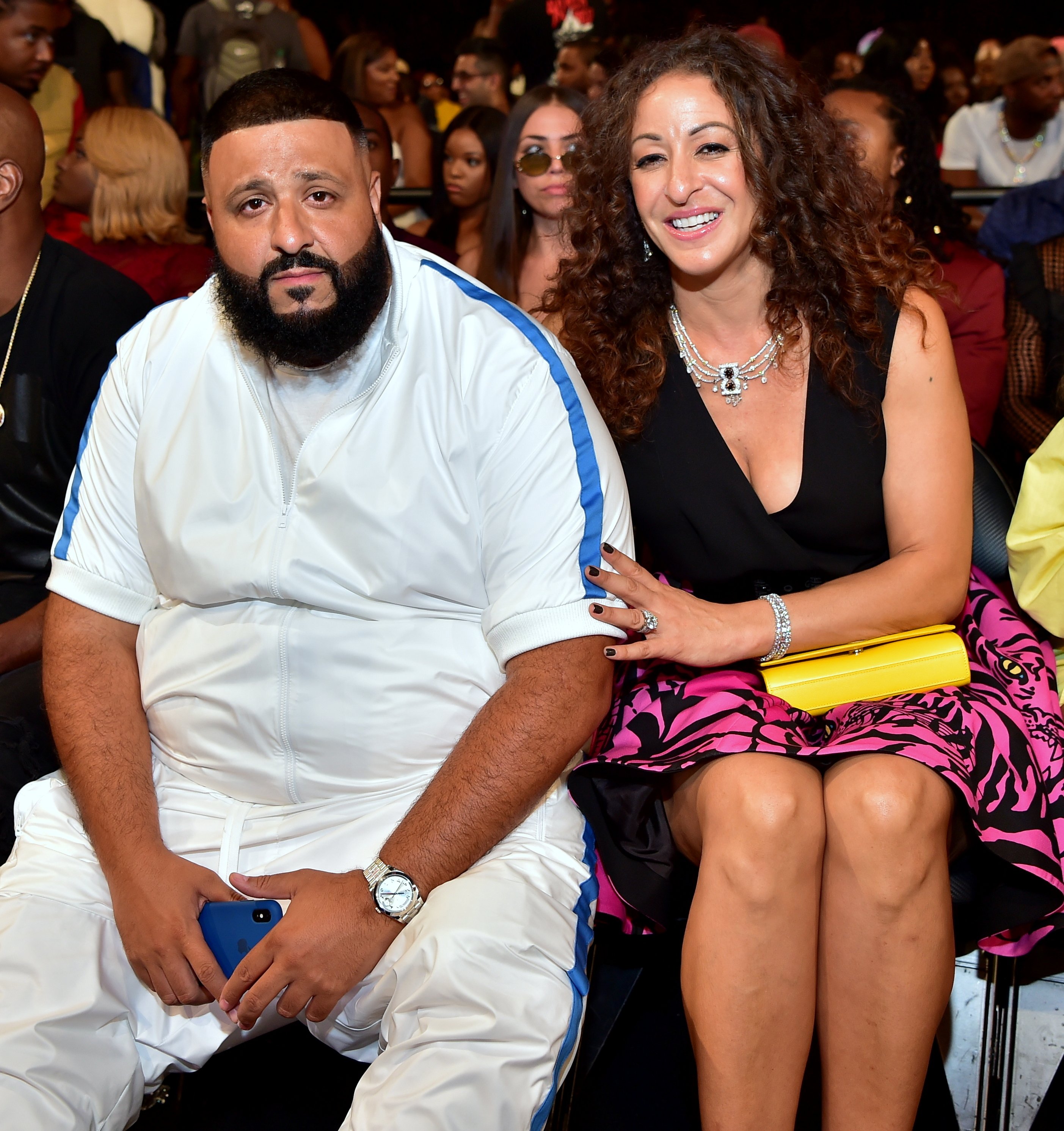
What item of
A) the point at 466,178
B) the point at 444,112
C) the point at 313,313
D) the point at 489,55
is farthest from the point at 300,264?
the point at 444,112

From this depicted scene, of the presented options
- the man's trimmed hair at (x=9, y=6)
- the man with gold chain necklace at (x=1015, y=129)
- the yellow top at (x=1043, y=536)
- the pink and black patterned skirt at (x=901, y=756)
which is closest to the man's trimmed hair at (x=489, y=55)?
the man's trimmed hair at (x=9, y=6)

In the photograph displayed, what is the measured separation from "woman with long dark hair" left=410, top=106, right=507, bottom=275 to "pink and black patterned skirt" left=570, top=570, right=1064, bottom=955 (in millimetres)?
2485

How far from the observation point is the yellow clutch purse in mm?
1840

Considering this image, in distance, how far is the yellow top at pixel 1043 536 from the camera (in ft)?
6.56

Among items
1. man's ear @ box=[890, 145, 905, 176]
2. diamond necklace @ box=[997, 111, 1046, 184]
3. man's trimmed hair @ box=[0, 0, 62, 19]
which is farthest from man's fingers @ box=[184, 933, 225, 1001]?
diamond necklace @ box=[997, 111, 1046, 184]

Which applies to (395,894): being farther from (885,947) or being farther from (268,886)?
(885,947)

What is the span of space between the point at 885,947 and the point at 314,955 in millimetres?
746

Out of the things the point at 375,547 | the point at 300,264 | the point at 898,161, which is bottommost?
the point at 375,547

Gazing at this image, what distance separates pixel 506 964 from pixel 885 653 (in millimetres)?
766

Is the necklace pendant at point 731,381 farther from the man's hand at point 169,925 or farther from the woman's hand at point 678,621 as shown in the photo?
the man's hand at point 169,925

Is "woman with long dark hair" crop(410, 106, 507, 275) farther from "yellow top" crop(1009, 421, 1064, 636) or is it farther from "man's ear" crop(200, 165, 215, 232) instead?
"yellow top" crop(1009, 421, 1064, 636)

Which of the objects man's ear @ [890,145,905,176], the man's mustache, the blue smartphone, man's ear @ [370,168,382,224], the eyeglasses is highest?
the eyeglasses

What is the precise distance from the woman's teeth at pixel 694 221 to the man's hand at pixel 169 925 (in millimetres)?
1282

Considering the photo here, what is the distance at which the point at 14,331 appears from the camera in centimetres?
243
